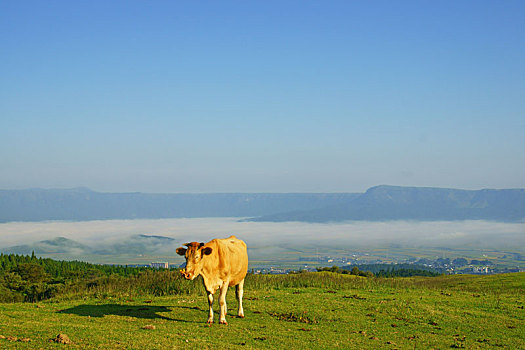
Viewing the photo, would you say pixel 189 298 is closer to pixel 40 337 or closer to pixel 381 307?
pixel 381 307

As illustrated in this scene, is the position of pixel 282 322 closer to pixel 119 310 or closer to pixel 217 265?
pixel 217 265

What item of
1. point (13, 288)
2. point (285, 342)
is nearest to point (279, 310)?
point (285, 342)

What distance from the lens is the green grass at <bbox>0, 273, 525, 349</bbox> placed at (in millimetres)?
13664

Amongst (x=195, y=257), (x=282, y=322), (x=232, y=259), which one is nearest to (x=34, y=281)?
(x=232, y=259)

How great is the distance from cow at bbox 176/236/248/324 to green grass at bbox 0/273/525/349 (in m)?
1.04

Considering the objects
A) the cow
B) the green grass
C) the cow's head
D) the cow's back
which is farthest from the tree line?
the cow's head

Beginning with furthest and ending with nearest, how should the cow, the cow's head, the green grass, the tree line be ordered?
the tree line
the cow
the cow's head
the green grass

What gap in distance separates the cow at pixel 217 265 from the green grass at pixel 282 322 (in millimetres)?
1041

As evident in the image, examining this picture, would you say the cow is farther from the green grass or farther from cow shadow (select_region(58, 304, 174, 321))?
cow shadow (select_region(58, 304, 174, 321))

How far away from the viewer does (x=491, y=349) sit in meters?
15.2

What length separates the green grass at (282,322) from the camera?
44.8ft

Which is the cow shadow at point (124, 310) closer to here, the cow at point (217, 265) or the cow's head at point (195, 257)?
the cow at point (217, 265)

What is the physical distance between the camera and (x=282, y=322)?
687 inches

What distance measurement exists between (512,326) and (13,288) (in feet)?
175
